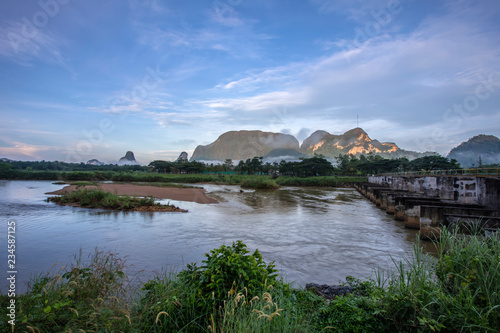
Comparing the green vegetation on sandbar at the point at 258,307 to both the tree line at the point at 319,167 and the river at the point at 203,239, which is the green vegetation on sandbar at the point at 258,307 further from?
the tree line at the point at 319,167

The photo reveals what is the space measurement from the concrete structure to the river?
1380 mm

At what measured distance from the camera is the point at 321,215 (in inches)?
814

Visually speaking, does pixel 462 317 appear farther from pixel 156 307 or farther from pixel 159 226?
pixel 159 226

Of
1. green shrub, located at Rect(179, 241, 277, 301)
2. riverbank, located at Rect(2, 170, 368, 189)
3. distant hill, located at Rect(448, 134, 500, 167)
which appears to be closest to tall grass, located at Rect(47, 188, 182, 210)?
green shrub, located at Rect(179, 241, 277, 301)

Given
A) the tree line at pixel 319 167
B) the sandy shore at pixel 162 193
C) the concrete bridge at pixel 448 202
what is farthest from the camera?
the tree line at pixel 319 167

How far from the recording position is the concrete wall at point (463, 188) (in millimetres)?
15148

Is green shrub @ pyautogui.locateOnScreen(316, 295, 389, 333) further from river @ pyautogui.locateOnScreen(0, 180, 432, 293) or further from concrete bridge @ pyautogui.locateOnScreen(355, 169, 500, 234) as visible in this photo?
concrete bridge @ pyautogui.locateOnScreen(355, 169, 500, 234)

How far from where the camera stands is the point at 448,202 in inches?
670

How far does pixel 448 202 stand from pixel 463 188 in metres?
3.91

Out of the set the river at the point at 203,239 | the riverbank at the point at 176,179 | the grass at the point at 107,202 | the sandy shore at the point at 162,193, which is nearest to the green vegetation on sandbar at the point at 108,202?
the grass at the point at 107,202

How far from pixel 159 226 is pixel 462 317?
1444 cm

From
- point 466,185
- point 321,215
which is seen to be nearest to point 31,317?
point 321,215

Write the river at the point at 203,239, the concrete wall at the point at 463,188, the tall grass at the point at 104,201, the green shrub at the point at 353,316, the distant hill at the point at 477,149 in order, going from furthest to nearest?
the distant hill at the point at 477,149, the tall grass at the point at 104,201, the concrete wall at the point at 463,188, the river at the point at 203,239, the green shrub at the point at 353,316

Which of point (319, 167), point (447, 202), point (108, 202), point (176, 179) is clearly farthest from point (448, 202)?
point (319, 167)
